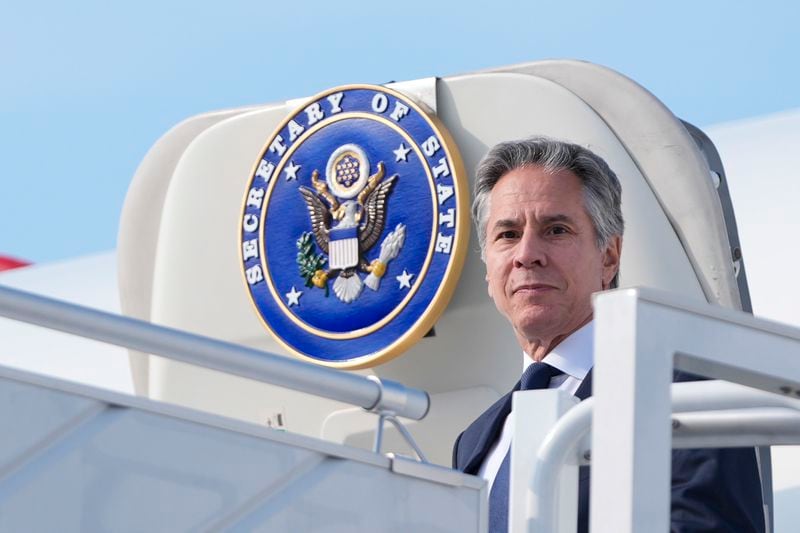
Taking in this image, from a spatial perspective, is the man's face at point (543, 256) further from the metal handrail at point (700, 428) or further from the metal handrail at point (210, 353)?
the metal handrail at point (700, 428)

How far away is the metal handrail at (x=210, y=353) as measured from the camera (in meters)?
2.09

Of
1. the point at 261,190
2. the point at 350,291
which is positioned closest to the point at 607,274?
the point at 350,291

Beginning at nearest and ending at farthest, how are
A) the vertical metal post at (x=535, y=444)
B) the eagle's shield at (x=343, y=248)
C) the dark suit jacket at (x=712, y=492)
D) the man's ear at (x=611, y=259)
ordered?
the vertical metal post at (x=535, y=444) < the dark suit jacket at (x=712, y=492) < the man's ear at (x=611, y=259) < the eagle's shield at (x=343, y=248)

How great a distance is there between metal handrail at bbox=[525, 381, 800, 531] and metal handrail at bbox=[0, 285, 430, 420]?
0.38 metres

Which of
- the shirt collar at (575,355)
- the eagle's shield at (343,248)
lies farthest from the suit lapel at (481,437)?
the eagle's shield at (343,248)

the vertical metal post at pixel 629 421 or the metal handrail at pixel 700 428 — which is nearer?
the vertical metal post at pixel 629 421

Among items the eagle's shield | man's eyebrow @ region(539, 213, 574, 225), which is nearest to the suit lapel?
man's eyebrow @ region(539, 213, 574, 225)

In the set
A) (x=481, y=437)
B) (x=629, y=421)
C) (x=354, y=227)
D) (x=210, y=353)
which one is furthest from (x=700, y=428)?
(x=354, y=227)

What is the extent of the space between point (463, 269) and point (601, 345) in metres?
3.55

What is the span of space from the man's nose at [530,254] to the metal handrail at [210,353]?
3.78 feet

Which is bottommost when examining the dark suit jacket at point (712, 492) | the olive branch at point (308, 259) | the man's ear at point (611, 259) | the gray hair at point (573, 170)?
the dark suit jacket at point (712, 492)

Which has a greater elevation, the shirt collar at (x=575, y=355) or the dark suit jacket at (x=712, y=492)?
the shirt collar at (x=575, y=355)

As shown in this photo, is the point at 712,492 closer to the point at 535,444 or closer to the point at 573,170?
the point at 535,444

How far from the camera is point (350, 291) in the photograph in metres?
5.43
